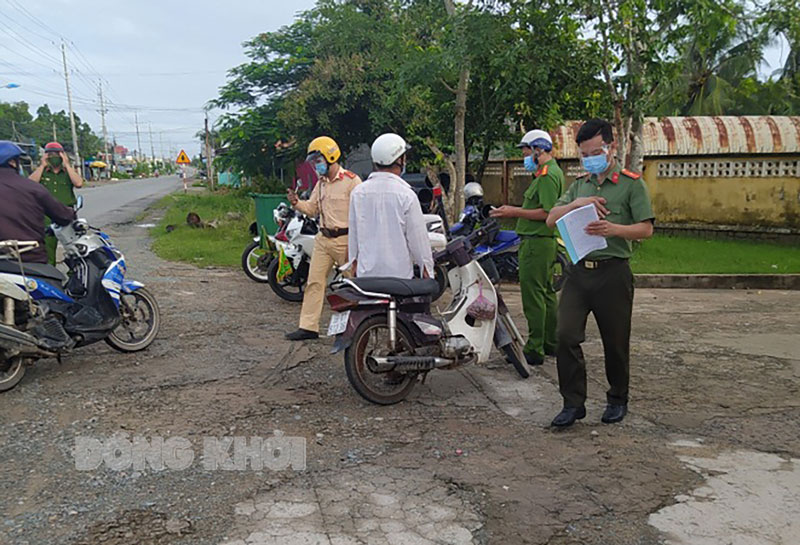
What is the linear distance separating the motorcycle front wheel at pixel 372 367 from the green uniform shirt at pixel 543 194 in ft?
4.91

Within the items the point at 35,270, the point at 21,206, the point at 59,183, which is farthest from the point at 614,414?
the point at 59,183

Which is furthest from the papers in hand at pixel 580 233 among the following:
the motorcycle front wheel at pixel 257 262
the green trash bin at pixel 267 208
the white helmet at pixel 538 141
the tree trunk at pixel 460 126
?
the green trash bin at pixel 267 208

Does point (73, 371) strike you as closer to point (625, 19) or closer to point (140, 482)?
point (140, 482)

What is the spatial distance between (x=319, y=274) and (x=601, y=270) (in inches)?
116

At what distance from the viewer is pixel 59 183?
7.92m

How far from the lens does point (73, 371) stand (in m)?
5.28

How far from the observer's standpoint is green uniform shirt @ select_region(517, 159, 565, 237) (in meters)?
5.34

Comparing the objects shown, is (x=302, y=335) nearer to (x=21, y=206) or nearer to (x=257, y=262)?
(x=21, y=206)

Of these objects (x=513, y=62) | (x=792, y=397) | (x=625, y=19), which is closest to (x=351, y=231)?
(x=792, y=397)

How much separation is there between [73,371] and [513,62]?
7305 millimetres

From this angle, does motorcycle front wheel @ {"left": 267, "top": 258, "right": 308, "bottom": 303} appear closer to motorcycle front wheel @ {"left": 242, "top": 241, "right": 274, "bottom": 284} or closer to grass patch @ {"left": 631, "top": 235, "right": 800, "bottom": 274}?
motorcycle front wheel @ {"left": 242, "top": 241, "right": 274, "bottom": 284}

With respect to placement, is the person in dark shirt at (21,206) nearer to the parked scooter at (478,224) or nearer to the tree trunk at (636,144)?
the parked scooter at (478,224)

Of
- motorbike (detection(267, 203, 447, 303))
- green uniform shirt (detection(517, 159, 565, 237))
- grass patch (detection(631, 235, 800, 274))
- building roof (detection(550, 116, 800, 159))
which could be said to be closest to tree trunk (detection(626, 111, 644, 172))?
grass patch (detection(631, 235, 800, 274))

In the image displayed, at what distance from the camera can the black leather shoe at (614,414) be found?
4.32m
